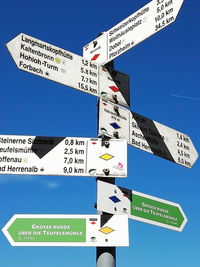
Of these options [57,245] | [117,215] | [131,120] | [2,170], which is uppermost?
[131,120]

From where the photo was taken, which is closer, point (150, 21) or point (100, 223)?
point (100, 223)

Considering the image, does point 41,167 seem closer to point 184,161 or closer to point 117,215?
point 117,215

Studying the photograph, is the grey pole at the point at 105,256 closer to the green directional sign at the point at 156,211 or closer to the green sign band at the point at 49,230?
the green sign band at the point at 49,230

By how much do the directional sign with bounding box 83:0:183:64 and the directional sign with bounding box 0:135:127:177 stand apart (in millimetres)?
1164

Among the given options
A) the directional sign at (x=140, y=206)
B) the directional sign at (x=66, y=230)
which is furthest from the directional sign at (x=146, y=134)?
the directional sign at (x=66, y=230)

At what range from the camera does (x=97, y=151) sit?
161 inches

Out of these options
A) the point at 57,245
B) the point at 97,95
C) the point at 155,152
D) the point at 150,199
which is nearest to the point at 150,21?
the point at 97,95

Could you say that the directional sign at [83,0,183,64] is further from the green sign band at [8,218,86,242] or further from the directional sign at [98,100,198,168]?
the green sign band at [8,218,86,242]

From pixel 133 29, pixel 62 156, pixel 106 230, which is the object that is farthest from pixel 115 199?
pixel 133 29

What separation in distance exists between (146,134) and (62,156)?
111 centimetres

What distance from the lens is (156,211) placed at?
4.26 m

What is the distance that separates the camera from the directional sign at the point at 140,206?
3.86m

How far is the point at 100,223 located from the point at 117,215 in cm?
20

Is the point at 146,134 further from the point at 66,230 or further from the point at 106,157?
the point at 66,230
